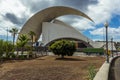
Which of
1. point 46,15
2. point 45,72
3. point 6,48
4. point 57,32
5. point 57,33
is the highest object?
point 46,15

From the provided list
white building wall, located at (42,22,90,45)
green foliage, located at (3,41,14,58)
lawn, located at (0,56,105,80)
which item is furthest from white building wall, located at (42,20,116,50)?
lawn, located at (0,56,105,80)

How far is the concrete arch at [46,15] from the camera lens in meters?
82.8

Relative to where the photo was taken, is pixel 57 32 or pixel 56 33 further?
pixel 56 33

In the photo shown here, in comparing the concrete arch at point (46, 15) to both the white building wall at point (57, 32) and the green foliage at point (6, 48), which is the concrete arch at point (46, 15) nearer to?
the white building wall at point (57, 32)

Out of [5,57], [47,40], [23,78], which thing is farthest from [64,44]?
[47,40]

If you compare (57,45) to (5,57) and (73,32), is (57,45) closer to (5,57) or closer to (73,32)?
(5,57)

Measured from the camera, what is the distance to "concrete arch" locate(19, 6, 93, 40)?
3260 inches

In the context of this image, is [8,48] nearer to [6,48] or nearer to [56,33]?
[6,48]

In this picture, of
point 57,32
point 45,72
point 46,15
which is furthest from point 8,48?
point 57,32

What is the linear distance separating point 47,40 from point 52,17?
9763mm

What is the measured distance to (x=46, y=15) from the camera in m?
84.3

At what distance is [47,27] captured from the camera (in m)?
86.5

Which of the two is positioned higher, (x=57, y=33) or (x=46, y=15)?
(x=46, y=15)

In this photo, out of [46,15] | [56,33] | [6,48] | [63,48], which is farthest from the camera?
[56,33]
